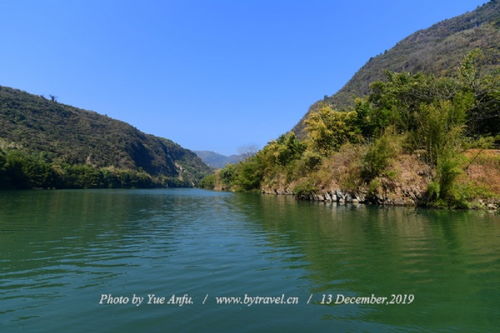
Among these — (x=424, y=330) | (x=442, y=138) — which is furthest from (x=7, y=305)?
(x=442, y=138)

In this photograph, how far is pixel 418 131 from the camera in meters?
41.2

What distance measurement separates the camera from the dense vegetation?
114 ft

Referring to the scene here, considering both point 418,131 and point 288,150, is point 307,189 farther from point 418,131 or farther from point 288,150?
point 288,150

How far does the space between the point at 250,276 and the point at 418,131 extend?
38.8 meters

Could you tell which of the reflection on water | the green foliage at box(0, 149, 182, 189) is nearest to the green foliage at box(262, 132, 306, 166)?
the reflection on water

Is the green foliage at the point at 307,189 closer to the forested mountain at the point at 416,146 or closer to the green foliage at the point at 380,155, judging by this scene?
the forested mountain at the point at 416,146

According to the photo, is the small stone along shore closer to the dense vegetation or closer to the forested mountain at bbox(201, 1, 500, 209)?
the forested mountain at bbox(201, 1, 500, 209)

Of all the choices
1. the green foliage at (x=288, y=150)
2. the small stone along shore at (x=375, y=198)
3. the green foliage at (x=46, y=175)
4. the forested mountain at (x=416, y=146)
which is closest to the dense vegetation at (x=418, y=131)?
the forested mountain at (x=416, y=146)

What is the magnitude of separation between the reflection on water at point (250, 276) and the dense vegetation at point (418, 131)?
54.9ft

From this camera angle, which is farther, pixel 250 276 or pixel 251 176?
pixel 251 176

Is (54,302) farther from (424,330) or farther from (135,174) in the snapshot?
(135,174)

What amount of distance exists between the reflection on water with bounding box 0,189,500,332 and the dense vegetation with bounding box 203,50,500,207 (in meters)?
16.7

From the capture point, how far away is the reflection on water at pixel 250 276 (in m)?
6.98

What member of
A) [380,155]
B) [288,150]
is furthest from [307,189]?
[288,150]
